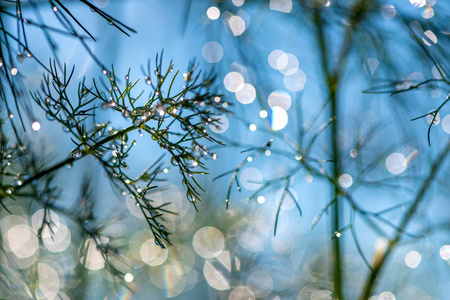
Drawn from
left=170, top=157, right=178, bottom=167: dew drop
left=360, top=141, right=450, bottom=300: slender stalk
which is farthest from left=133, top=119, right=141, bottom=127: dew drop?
left=360, top=141, right=450, bottom=300: slender stalk

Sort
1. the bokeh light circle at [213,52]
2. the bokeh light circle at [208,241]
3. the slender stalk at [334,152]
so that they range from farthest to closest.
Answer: the bokeh light circle at [208,241], the bokeh light circle at [213,52], the slender stalk at [334,152]

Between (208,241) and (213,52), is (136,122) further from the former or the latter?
(208,241)

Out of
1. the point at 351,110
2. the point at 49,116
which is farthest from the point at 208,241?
the point at 49,116

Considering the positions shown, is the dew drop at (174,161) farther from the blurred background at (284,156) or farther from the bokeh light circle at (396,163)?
the bokeh light circle at (396,163)

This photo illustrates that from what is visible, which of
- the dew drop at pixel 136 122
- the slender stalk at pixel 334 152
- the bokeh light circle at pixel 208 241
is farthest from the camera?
the bokeh light circle at pixel 208 241

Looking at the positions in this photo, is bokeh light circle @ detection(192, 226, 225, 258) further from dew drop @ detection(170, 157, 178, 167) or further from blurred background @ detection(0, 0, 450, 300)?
dew drop @ detection(170, 157, 178, 167)

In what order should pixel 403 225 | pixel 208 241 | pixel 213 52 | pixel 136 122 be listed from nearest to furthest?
pixel 136 122
pixel 403 225
pixel 213 52
pixel 208 241

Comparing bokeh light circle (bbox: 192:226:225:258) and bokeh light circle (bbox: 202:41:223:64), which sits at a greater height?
bokeh light circle (bbox: 202:41:223:64)

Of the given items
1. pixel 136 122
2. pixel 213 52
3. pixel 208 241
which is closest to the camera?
pixel 136 122

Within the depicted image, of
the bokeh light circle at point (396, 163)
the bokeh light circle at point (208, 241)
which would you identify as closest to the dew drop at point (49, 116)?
the bokeh light circle at point (396, 163)

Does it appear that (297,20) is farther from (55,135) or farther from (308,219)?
(55,135)

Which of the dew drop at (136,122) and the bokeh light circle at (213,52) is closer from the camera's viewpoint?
the dew drop at (136,122)

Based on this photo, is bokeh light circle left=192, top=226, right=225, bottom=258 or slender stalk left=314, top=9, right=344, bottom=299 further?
bokeh light circle left=192, top=226, right=225, bottom=258
